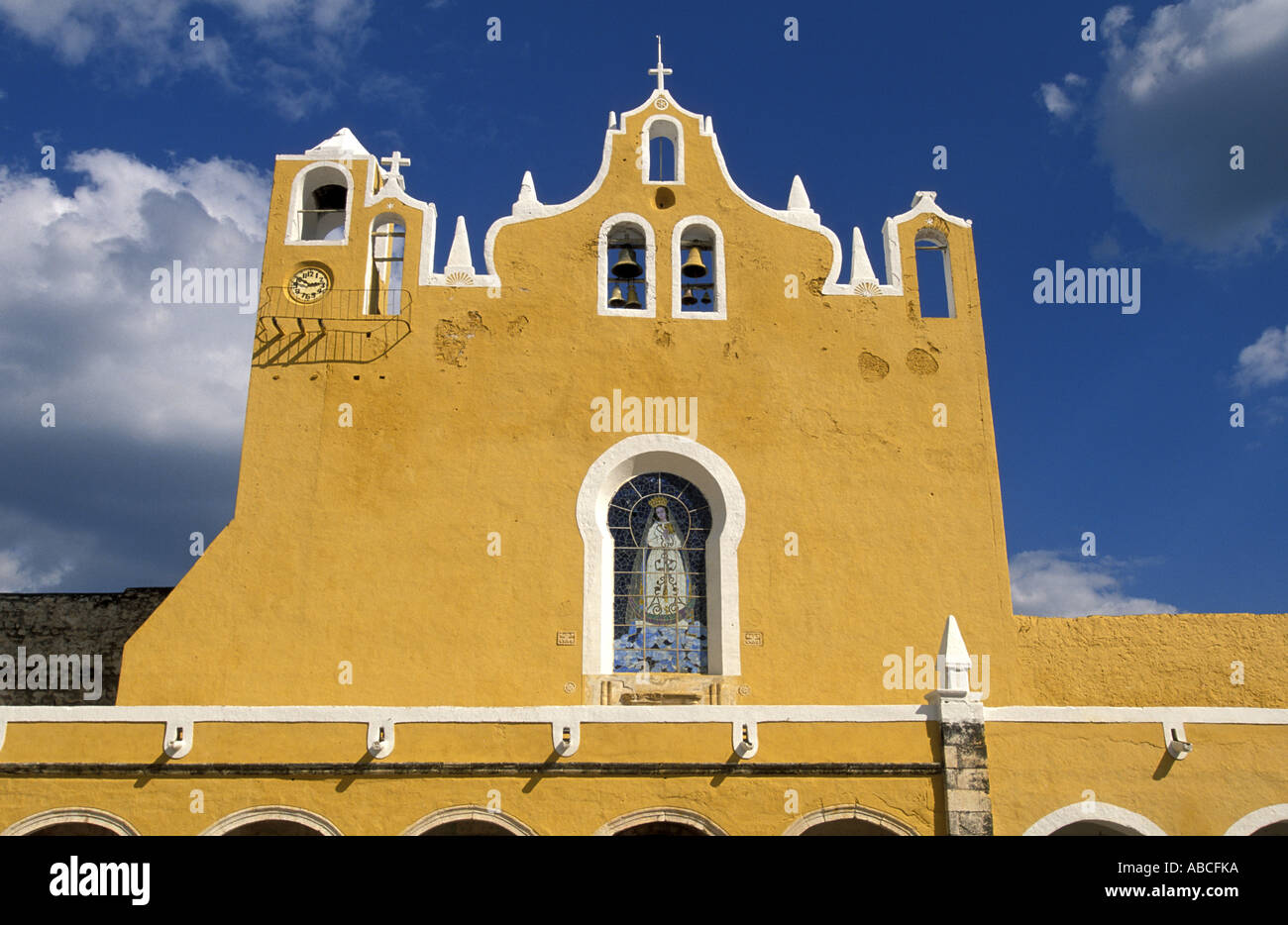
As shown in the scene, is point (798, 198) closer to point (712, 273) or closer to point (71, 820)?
point (712, 273)

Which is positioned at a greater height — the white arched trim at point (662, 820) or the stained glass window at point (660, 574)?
the stained glass window at point (660, 574)

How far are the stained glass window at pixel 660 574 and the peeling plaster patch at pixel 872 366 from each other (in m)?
2.85

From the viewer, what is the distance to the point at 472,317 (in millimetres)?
15695

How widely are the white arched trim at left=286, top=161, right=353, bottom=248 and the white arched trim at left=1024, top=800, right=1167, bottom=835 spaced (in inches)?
452

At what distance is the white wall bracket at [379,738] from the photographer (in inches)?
470

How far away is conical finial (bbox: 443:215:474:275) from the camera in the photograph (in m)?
15.9

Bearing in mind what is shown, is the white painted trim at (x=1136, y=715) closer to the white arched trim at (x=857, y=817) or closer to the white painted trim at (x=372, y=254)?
the white arched trim at (x=857, y=817)

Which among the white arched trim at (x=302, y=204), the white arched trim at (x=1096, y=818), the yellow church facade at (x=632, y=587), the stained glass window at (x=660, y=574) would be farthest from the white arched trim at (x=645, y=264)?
the white arched trim at (x=1096, y=818)

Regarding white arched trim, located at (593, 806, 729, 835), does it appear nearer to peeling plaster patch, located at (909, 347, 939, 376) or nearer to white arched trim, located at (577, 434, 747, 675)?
white arched trim, located at (577, 434, 747, 675)

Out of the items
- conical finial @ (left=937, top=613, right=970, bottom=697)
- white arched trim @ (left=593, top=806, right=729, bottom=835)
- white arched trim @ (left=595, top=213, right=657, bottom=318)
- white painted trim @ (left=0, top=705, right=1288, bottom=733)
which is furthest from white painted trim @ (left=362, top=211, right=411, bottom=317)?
conical finial @ (left=937, top=613, right=970, bottom=697)

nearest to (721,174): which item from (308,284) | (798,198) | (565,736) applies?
(798,198)

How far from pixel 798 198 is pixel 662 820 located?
925 centimetres

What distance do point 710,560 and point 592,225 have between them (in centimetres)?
508

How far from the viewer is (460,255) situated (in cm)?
1609
